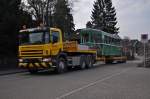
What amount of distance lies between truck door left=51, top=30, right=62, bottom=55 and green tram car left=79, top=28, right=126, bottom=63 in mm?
8340

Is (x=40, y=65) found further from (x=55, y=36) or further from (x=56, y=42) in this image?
(x=55, y=36)

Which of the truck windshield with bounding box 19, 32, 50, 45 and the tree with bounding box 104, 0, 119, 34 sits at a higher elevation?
the tree with bounding box 104, 0, 119, 34

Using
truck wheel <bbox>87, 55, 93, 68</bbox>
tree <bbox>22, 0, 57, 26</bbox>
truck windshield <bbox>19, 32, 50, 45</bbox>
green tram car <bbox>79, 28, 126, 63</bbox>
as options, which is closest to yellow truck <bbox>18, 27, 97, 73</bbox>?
truck windshield <bbox>19, 32, 50, 45</bbox>

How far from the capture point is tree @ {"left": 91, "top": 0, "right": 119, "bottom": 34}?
88.9 metres

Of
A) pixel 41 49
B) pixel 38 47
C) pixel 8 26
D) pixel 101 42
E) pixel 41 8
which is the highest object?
pixel 41 8

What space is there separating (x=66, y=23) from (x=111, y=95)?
36988 millimetres

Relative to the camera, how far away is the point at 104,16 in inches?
3546

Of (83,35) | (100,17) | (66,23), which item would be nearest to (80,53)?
(83,35)

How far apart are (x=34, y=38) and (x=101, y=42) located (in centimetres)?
1293

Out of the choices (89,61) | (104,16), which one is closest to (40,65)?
(89,61)

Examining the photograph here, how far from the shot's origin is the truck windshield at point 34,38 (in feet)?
71.3

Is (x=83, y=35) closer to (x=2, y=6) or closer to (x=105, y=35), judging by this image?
(x=105, y=35)

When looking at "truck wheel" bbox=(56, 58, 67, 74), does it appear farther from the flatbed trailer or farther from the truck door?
the truck door

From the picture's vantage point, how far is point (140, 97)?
11.3 metres
